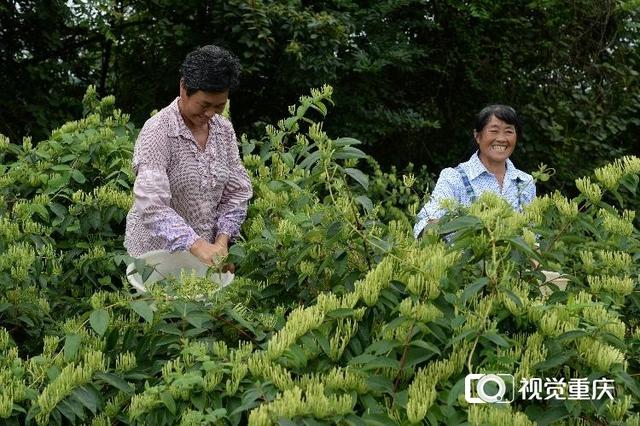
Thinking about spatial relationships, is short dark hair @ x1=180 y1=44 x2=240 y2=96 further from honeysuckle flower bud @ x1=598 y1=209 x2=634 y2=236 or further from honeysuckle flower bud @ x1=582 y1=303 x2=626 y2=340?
honeysuckle flower bud @ x1=582 y1=303 x2=626 y2=340

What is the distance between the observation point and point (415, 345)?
207cm

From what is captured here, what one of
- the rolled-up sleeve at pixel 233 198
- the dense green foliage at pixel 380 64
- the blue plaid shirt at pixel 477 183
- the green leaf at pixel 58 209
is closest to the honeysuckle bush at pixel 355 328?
the rolled-up sleeve at pixel 233 198

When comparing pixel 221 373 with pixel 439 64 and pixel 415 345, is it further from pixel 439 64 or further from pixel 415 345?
pixel 439 64

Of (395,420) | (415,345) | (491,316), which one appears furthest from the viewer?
(491,316)

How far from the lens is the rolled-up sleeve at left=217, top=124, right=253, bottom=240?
3545 mm

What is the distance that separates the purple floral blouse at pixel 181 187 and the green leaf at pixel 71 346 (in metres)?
0.83

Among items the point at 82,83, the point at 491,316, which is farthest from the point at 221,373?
the point at 82,83

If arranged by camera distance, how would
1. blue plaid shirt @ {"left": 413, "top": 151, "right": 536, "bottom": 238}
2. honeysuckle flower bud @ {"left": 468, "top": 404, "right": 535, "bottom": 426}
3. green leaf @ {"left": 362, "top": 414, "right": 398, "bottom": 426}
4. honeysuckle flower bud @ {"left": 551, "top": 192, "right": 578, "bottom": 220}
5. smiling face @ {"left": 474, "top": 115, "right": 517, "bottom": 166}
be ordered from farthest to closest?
smiling face @ {"left": 474, "top": 115, "right": 517, "bottom": 166} < blue plaid shirt @ {"left": 413, "top": 151, "right": 536, "bottom": 238} < honeysuckle flower bud @ {"left": 551, "top": 192, "right": 578, "bottom": 220} < green leaf @ {"left": 362, "top": 414, "right": 398, "bottom": 426} < honeysuckle flower bud @ {"left": 468, "top": 404, "right": 535, "bottom": 426}

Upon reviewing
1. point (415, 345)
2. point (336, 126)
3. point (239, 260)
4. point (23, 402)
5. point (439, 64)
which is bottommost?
point (23, 402)

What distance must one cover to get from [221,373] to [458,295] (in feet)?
1.83

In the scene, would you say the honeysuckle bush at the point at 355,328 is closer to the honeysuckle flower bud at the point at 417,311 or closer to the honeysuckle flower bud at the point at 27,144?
the honeysuckle flower bud at the point at 417,311

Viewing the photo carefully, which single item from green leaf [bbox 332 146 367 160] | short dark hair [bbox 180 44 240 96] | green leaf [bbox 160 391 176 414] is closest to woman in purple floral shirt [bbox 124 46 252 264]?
short dark hair [bbox 180 44 240 96]

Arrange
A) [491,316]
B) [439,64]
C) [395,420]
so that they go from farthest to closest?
1. [439,64]
2. [491,316]
3. [395,420]

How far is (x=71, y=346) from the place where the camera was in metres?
2.35
